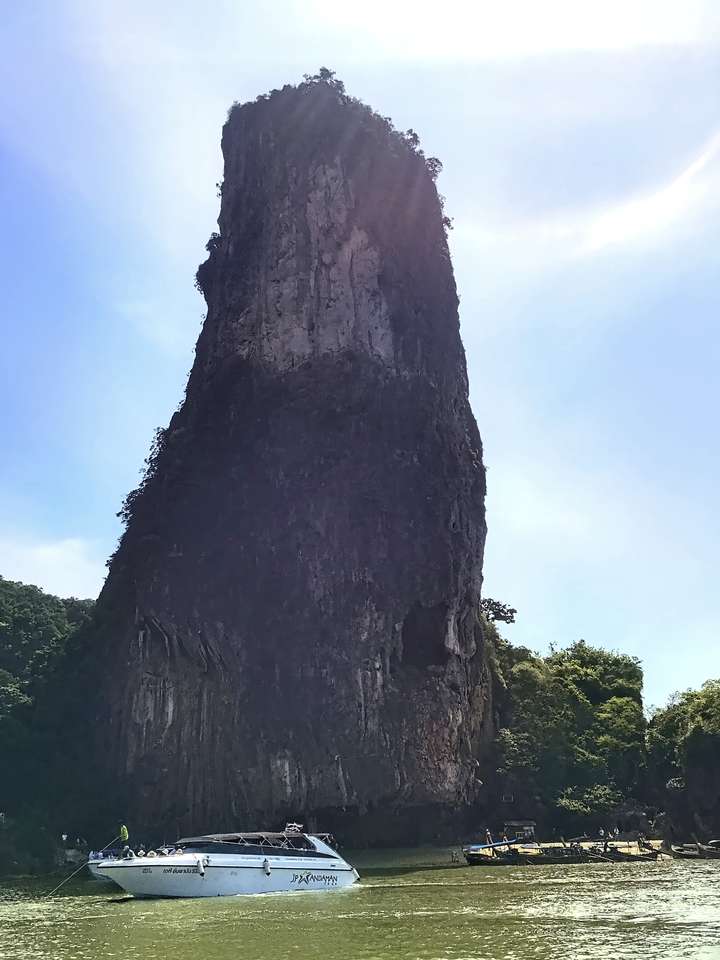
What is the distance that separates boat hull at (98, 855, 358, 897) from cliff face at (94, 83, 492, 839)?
524 inches

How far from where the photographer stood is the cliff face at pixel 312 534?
37469 mm

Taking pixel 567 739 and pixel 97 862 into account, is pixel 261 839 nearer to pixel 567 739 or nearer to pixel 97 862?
pixel 97 862

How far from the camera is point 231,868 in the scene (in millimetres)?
22000

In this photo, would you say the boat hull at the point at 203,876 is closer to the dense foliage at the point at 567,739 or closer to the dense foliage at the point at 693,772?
the dense foliage at the point at 567,739

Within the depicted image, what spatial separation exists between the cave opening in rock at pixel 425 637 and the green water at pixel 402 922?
16447mm

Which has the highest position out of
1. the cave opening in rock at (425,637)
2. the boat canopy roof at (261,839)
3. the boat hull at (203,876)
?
the cave opening in rock at (425,637)

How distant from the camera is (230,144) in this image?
5559 cm

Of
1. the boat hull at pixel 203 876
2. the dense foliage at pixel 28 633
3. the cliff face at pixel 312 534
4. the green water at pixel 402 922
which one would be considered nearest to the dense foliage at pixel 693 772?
the cliff face at pixel 312 534

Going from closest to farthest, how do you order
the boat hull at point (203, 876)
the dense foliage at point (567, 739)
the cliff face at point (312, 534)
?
the boat hull at point (203, 876) < the cliff face at point (312, 534) < the dense foliage at point (567, 739)

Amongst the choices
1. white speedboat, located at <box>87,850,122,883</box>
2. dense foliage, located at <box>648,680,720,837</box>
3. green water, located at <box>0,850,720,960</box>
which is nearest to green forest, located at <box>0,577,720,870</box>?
dense foliage, located at <box>648,680,720,837</box>

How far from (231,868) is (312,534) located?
19998 mm

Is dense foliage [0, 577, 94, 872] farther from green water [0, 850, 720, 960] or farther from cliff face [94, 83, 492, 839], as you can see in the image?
green water [0, 850, 720, 960]

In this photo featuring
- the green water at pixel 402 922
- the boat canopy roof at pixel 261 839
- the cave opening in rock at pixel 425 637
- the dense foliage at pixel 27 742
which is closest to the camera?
the green water at pixel 402 922

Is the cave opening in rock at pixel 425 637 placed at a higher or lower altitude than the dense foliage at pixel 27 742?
higher
